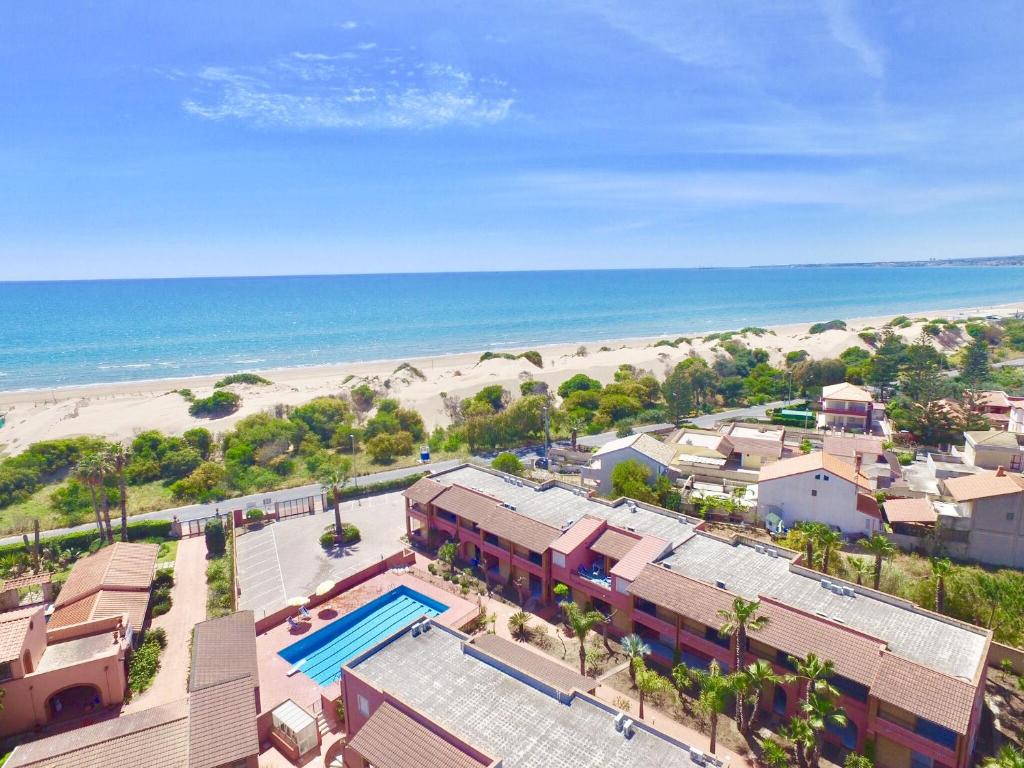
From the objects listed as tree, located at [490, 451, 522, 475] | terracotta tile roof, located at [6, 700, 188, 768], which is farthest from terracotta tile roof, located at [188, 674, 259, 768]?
tree, located at [490, 451, 522, 475]

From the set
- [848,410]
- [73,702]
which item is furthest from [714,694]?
[848,410]

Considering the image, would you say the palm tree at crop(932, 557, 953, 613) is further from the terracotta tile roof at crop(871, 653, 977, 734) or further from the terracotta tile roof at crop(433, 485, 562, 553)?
the terracotta tile roof at crop(433, 485, 562, 553)

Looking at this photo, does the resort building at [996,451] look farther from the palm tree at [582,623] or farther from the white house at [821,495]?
the palm tree at [582,623]

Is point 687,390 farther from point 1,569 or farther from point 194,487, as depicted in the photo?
point 1,569

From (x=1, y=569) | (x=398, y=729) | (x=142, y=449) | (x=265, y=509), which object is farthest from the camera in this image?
(x=142, y=449)

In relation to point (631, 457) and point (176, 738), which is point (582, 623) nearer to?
point (176, 738)

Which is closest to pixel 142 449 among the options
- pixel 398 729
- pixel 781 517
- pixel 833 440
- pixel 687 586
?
pixel 398 729

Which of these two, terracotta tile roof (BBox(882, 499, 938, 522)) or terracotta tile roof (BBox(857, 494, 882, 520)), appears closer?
terracotta tile roof (BBox(882, 499, 938, 522))
